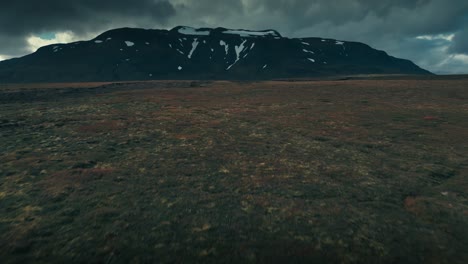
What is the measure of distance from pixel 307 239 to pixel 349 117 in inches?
1202

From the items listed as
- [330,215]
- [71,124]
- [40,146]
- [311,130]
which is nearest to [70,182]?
[40,146]

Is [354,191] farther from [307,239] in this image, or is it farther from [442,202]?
[307,239]

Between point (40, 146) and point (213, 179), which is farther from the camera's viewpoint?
point (40, 146)

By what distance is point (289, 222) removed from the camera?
1181 cm

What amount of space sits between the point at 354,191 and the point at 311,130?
51.1 ft

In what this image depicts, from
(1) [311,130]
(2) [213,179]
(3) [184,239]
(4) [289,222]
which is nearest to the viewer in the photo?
(3) [184,239]

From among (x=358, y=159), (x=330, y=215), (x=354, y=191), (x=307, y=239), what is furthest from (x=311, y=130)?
(x=307, y=239)

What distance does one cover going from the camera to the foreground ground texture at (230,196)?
1006 cm

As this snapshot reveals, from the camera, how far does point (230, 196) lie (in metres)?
14.2

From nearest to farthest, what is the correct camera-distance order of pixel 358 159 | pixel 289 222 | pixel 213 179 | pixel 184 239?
1. pixel 184 239
2. pixel 289 222
3. pixel 213 179
4. pixel 358 159

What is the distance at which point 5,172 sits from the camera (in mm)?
16531

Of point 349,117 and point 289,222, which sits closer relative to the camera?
point 289,222

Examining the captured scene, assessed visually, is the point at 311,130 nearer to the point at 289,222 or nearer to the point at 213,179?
the point at 213,179

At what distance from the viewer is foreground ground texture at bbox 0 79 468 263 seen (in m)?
10.1
